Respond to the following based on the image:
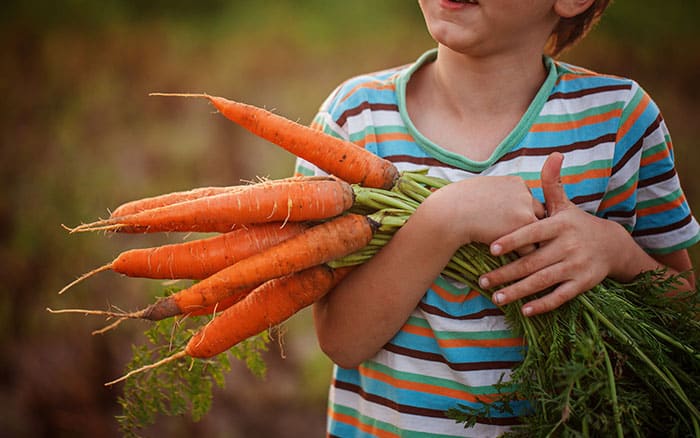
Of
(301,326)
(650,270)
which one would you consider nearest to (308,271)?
(650,270)

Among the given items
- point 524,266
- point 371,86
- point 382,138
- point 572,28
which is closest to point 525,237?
point 524,266

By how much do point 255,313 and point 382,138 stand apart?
494 millimetres

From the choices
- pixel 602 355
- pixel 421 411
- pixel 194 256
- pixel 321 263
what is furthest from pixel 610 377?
pixel 194 256

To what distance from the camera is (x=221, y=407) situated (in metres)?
2.71

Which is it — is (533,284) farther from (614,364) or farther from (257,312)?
(257,312)

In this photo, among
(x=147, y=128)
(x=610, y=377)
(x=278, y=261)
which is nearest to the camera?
(x=610, y=377)

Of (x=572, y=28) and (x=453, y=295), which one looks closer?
(x=453, y=295)

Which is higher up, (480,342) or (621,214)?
(621,214)

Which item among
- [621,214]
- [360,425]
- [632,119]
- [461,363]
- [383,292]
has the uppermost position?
[632,119]

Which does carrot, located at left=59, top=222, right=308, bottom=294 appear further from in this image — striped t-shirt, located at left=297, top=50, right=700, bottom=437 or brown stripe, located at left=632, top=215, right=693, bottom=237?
brown stripe, located at left=632, top=215, right=693, bottom=237

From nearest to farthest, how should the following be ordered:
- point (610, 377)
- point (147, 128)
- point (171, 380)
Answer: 1. point (610, 377)
2. point (171, 380)
3. point (147, 128)

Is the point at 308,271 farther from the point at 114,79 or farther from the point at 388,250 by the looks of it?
the point at 114,79

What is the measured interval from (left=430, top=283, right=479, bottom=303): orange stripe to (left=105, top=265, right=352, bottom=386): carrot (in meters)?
0.20

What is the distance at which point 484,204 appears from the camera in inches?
46.1
